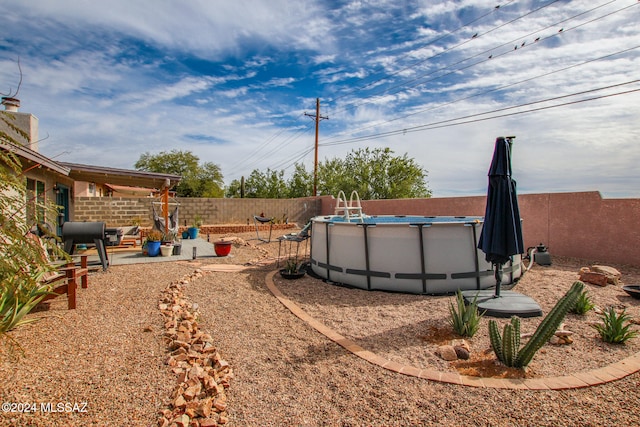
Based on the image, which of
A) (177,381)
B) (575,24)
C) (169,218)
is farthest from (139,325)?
(575,24)

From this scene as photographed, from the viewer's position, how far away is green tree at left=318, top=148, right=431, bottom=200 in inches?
1034

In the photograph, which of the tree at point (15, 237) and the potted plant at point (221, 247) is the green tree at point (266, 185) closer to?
the potted plant at point (221, 247)

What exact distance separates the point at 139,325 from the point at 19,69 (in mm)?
2620

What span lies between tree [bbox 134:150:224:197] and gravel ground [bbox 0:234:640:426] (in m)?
34.5

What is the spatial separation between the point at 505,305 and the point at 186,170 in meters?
38.9

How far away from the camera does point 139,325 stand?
3617 millimetres

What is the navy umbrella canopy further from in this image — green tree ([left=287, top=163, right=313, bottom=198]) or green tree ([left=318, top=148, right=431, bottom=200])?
green tree ([left=287, top=163, right=313, bottom=198])

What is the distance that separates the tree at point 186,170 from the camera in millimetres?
37250

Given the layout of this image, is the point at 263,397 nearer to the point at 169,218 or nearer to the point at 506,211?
the point at 506,211

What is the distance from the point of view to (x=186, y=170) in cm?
3822

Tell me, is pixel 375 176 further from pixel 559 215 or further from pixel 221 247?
pixel 221 247

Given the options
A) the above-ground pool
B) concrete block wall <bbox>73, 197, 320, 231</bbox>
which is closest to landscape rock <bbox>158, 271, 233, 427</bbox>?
the above-ground pool

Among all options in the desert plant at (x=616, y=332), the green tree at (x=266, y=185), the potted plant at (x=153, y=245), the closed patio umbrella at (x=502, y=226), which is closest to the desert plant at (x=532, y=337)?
the desert plant at (x=616, y=332)

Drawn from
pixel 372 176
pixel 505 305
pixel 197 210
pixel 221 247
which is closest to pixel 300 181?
pixel 372 176
